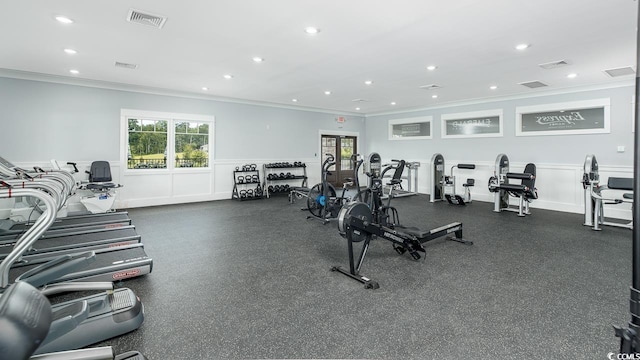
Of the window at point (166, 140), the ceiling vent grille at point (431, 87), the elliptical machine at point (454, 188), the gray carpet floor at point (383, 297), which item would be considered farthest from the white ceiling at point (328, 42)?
the gray carpet floor at point (383, 297)

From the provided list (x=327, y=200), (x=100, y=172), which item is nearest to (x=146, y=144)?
(x=100, y=172)

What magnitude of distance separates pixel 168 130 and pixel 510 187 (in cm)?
790

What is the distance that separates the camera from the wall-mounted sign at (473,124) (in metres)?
8.03

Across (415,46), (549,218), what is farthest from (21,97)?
(549,218)

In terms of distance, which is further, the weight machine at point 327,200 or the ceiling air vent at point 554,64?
the weight machine at point 327,200

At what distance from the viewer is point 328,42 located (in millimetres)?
4148

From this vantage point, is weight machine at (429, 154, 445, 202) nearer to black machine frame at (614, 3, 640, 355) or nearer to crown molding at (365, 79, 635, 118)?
crown molding at (365, 79, 635, 118)

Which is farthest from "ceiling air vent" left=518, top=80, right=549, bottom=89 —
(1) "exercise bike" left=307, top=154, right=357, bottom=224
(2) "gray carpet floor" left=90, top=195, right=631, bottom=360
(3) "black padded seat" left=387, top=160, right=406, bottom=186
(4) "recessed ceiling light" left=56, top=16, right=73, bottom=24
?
(4) "recessed ceiling light" left=56, top=16, right=73, bottom=24

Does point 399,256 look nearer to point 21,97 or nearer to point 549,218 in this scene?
point 549,218

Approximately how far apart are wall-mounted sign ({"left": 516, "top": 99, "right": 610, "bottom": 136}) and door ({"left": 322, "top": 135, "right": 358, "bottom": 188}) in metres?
5.32

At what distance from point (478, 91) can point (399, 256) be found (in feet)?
17.2

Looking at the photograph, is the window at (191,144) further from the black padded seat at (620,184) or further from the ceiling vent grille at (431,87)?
the black padded seat at (620,184)

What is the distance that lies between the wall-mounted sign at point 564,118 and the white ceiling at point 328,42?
0.57m

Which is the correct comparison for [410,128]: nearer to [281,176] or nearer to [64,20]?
[281,176]
